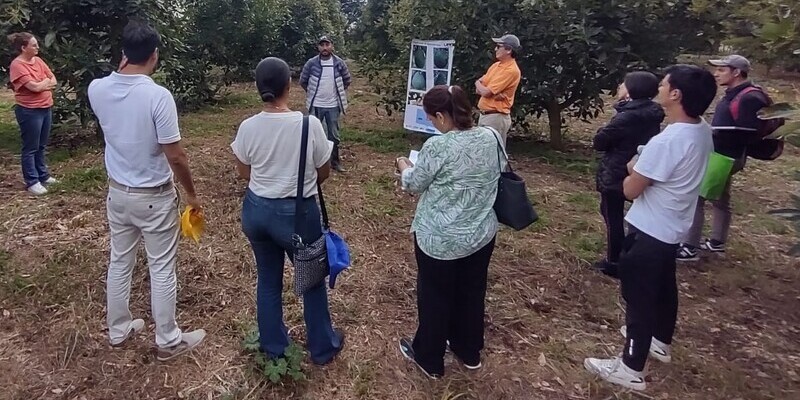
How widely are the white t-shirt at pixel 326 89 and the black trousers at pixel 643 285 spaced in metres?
4.21

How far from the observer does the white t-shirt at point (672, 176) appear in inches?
112

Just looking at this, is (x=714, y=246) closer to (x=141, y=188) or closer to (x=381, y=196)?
(x=381, y=196)

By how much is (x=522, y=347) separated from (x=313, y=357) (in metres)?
1.22

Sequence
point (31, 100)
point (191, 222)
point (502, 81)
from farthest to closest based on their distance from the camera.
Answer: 1. point (502, 81)
2. point (31, 100)
3. point (191, 222)

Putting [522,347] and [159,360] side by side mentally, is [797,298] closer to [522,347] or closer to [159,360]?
[522,347]

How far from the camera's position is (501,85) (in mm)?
5953

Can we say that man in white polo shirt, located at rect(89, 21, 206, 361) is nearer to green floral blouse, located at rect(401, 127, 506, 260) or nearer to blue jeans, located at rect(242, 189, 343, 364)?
blue jeans, located at rect(242, 189, 343, 364)

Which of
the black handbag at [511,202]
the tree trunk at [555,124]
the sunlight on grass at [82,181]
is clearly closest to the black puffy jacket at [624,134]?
the black handbag at [511,202]

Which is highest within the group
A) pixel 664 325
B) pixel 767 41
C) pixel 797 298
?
pixel 767 41

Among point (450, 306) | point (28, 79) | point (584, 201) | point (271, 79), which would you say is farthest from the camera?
point (584, 201)

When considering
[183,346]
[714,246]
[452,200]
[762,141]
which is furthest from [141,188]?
[714,246]

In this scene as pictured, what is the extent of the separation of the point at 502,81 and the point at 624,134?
199 centimetres

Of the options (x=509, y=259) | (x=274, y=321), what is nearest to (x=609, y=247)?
(x=509, y=259)

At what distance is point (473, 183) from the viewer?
2.86 metres
